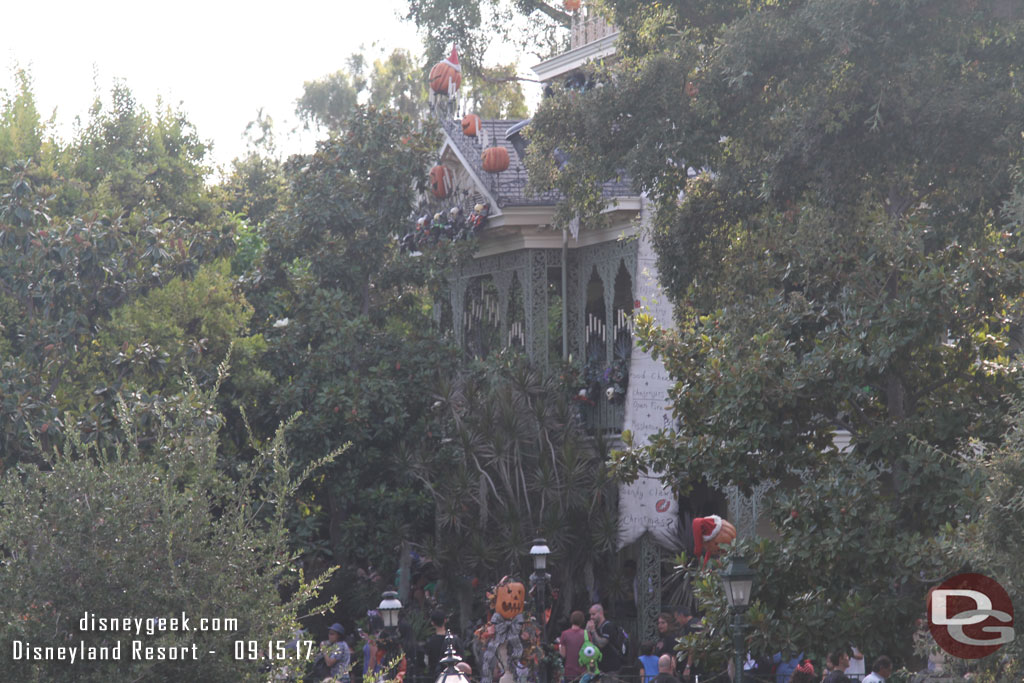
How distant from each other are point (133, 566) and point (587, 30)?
19035 mm

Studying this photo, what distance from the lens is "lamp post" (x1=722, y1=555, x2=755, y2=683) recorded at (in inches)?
439

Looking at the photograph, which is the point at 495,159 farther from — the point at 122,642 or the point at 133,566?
the point at 122,642

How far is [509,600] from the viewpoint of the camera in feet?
46.6

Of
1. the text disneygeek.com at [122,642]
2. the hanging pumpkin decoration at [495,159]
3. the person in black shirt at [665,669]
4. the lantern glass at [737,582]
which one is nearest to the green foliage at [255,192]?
the hanging pumpkin decoration at [495,159]

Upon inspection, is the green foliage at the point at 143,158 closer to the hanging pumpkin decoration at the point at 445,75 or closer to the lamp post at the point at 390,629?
the hanging pumpkin decoration at the point at 445,75

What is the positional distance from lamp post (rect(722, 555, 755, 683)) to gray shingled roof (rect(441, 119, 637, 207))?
1094 cm

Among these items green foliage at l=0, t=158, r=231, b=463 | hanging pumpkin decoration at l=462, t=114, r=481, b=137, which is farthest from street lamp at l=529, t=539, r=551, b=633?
hanging pumpkin decoration at l=462, t=114, r=481, b=137

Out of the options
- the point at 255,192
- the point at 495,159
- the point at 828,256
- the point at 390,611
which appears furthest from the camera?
the point at 255,192

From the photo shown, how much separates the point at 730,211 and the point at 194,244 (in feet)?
29.0

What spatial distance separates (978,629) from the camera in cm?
865

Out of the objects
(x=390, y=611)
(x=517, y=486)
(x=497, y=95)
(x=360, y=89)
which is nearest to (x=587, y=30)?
(x=517, y=486)

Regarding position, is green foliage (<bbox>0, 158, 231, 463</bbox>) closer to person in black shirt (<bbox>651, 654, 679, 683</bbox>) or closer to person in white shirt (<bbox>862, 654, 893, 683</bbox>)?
person in black shirt (<bbox>651, 654, 679, 683</bbox>)

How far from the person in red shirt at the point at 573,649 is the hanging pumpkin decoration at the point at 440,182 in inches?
407
